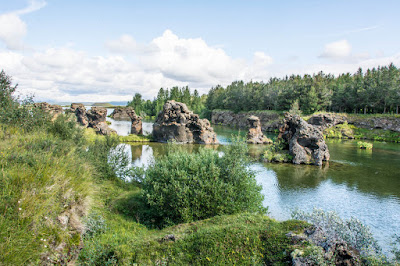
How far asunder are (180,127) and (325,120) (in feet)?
156

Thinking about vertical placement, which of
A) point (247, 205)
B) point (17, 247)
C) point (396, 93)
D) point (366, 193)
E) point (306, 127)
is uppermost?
point (396, 93)

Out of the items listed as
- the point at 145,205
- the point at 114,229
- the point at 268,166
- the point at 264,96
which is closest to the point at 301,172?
the point at 268,166

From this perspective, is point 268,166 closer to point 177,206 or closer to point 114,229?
point 177,206

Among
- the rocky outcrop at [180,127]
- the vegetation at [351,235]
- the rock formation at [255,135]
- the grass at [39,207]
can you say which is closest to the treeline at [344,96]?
the rock formation at [255,135]

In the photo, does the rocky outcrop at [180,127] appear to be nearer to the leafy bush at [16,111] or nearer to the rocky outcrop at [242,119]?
the rocky outcrop at [242,119]

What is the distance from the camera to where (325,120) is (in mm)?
78438

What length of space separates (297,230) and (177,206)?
592 centimetres

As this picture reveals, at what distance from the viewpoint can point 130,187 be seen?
65.5 ft

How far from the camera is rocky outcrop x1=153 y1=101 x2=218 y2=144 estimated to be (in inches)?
2295

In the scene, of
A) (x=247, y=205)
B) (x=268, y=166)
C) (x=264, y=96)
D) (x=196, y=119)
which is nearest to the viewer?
(x=247, y=205)

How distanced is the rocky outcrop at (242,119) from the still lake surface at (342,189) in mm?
51473

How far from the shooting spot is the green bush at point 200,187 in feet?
43.4

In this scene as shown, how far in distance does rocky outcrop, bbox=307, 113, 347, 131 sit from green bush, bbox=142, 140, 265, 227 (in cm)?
6980

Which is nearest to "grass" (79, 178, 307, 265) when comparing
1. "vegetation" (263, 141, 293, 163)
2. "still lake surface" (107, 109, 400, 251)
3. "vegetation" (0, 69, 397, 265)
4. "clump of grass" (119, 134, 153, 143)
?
"vegetation" (0, 69, 397, 265)
